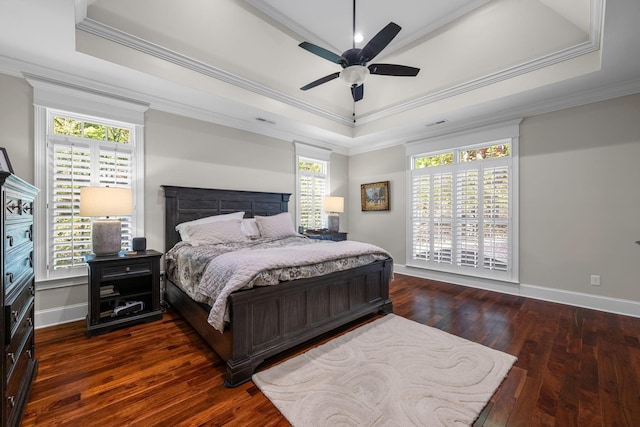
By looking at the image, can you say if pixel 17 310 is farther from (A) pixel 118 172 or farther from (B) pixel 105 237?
(A) pixel 118 172

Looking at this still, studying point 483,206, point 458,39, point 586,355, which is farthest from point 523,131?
point 586,355

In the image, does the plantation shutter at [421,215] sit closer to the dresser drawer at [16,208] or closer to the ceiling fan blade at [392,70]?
the ceiling fan blade at [392,70]

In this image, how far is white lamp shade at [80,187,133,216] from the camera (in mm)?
2643

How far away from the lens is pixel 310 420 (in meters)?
1.55

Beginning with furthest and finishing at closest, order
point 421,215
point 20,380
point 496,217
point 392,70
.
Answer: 1. point 421,215
2. point 496,217
3. point 392,70
4. point 20,380

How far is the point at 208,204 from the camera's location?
154 inches

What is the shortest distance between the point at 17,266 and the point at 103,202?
130 centimetres

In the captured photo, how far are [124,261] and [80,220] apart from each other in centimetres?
80

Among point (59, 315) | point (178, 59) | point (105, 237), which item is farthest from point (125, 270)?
point (178, 59)

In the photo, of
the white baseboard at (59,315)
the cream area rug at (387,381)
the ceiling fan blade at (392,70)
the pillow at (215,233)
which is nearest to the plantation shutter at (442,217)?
the cream area rug at (387,381)

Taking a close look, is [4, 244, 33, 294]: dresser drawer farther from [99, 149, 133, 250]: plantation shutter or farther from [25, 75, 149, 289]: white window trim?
[99, 149, 133, 250]: plantation shutter

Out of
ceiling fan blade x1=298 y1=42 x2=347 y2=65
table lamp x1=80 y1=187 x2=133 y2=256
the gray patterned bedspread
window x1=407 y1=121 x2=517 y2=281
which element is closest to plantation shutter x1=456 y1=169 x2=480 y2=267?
window x1=407 y1=121 x2=517 y2=281

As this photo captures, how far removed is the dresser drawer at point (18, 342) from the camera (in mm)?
1342

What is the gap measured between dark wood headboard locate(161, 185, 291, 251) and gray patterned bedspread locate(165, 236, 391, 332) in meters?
0.65
